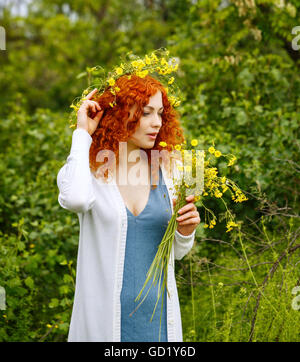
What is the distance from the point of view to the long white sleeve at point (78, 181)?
171cm

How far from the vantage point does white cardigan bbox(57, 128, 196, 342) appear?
176 cm

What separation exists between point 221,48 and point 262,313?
115 inches

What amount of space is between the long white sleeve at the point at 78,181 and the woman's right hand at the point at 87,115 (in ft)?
0.23

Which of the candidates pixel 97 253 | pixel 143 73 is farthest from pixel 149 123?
pixel 97 253

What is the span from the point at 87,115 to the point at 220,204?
1.43m

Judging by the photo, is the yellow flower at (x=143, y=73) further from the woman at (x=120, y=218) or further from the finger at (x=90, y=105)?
the finger at (x=90, y=105)

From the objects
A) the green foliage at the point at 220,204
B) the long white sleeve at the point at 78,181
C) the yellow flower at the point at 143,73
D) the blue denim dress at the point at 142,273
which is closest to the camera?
the long white sleeve at the point at 78,181

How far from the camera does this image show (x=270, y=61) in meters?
4.43

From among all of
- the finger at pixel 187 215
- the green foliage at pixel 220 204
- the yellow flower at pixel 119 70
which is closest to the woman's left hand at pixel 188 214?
the finger at pixel 187 215

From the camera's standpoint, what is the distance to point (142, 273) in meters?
1.84

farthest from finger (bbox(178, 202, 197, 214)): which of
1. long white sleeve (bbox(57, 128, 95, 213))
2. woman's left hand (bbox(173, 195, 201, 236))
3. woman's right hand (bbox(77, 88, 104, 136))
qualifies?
woman's right hand (bbox(77, 88, 104, 136))

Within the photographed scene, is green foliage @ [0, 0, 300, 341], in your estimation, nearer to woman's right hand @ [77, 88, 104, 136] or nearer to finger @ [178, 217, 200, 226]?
finger @ [178, 217, 200, 226]

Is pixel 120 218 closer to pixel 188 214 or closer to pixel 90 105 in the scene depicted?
pixel 188 214

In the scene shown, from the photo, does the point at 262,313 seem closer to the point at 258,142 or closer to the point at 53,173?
the point at 258,142
